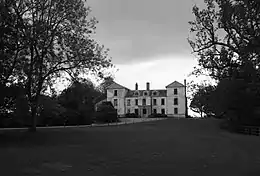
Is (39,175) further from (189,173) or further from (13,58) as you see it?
(13,58)

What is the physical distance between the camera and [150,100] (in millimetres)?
105812

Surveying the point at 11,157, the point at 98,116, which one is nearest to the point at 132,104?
the point at 98,116

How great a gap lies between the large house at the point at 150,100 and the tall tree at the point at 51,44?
75.2 m

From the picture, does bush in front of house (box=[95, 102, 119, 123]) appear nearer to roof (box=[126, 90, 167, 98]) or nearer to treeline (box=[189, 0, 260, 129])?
treeline (box=[189, 0, 260, 129])

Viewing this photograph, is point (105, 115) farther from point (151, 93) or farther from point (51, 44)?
point (151, 93)

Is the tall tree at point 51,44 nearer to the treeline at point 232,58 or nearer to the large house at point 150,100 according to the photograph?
the treeline at point 232,58

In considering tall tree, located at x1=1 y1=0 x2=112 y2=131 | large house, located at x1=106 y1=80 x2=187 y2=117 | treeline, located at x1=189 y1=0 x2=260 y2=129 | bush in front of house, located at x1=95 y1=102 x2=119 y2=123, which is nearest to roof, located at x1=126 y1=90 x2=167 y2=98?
large house, located at x1=106 y1=80 x2=187 y2=117

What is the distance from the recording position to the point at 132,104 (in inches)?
4186

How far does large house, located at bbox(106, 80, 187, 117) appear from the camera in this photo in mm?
103338

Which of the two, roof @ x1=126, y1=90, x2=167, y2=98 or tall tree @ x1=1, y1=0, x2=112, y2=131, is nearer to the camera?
tall tree @ x1=1, y1=0, x2=112, y2=131

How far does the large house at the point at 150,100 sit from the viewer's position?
103338 millimetres

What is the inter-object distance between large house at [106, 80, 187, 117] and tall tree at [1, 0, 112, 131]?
75.2 m

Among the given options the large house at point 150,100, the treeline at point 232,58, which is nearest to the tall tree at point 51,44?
the treeline at point 232,58

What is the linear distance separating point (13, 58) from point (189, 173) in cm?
1804
